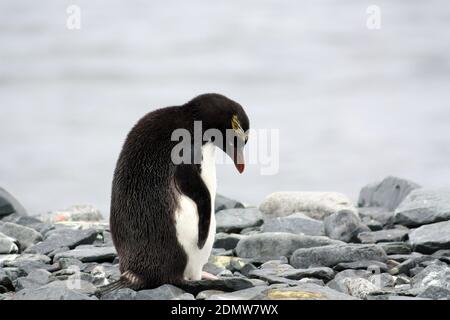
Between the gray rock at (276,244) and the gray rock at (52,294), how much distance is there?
223 cm

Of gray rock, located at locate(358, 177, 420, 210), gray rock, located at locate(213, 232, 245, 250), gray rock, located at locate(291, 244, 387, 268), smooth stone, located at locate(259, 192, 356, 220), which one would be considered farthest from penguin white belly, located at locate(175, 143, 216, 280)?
gray rock, located at locate(358, 177, 420, 210)

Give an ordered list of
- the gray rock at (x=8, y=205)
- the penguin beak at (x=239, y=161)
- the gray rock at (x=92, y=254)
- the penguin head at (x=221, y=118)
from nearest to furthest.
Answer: the penguin head at (x=221, y=118) < the penguin beak at (x=239, y=161) < the gray rock at (x=92, y=254) < the gray rock at (x=8, y=205)

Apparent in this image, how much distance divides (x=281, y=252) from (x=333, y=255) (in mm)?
606

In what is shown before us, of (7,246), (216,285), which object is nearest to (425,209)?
(216,285)

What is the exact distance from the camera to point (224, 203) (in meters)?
10.1

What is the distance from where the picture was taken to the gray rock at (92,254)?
756 centimetres

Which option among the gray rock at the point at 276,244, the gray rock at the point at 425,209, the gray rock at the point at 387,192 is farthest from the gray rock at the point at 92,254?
the gray rock at the point at 387,192

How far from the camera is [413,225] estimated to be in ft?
29.3

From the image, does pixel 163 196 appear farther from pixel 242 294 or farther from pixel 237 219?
pixel 237 219

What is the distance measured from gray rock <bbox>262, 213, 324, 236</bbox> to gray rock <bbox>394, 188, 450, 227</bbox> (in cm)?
81

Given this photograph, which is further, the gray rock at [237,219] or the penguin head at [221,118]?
the gray rock at [237,219]

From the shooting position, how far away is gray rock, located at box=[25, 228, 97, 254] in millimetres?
8203

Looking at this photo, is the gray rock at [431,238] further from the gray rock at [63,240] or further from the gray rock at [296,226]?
the gray rock at [63,240]

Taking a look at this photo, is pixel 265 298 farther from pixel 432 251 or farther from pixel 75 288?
pixel 432 251
